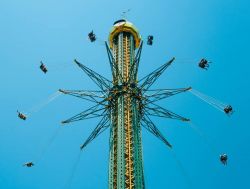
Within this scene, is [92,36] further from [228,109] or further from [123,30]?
[228,109]

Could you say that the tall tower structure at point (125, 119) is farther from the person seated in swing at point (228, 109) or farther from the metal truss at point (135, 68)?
the person seated in swing at point (228, 109)

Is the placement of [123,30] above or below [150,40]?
above

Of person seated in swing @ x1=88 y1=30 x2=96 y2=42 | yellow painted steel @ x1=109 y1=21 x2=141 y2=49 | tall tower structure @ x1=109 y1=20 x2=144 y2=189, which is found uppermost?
yellow painted steel @ x1=109 y1=21 x2=141 y2=49

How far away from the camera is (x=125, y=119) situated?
52.3 m

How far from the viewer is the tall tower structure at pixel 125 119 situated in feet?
156

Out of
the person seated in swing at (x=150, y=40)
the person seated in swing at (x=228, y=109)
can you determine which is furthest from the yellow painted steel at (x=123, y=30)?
the person seated in swing at (x=228, y=109)

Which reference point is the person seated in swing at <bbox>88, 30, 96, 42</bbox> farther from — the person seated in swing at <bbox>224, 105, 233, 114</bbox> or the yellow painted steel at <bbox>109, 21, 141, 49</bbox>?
the person seated in swing at <bbox>224, 105, 233, 114</bbox>

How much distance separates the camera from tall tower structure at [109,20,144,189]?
47.7 metres

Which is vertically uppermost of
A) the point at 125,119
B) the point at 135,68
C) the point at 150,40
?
the point at 150,40

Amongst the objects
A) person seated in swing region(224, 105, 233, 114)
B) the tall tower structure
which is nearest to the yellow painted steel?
the tall tower structure

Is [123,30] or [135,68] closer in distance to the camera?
[135,68]

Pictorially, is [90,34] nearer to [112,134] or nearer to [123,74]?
[123,74]

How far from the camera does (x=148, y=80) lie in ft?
183

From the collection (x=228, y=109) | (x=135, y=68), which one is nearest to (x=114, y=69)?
(x=135, y=68)
